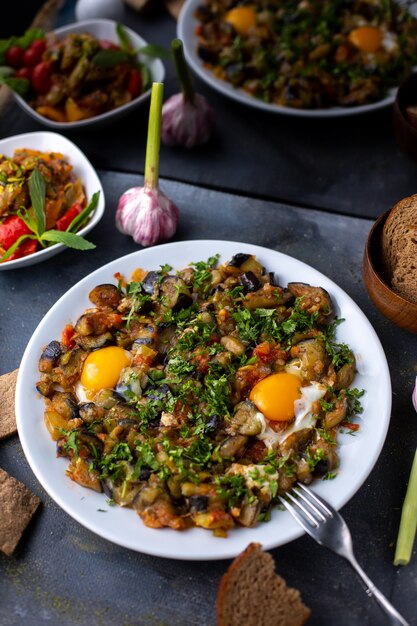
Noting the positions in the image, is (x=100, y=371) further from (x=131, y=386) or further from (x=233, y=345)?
(x=233, y=345)

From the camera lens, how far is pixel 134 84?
6125mm

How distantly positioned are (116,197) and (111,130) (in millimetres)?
810

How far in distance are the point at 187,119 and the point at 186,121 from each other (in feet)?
0.06

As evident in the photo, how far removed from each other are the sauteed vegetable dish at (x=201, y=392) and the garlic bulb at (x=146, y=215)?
57 cm

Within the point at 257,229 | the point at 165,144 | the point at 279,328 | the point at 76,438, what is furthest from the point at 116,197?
the point at 76,438

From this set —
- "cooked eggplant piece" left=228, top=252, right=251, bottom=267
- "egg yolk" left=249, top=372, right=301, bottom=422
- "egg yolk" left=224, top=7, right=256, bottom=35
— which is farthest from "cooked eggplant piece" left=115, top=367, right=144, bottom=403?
"egg yolk" left=224, top=7, right=256, bottom=35

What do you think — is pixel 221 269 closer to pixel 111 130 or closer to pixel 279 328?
pixel 279 328

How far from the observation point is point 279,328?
4.38 metres

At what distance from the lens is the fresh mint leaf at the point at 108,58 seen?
19.3ft

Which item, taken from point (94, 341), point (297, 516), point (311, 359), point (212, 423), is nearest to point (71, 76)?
point (94, 341)

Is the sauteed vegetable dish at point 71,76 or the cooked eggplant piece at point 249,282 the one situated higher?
the sauteed vegetable dish at point 71,76

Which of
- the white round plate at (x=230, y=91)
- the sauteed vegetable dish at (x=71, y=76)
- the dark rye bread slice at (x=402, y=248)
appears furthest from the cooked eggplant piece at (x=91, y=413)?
the white round plate at (x=230, y=91)

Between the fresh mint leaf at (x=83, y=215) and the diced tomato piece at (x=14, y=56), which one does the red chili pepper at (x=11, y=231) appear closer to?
the fresh mint leaf at (x=83, y=215)

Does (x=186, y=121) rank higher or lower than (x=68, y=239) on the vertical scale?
higher
